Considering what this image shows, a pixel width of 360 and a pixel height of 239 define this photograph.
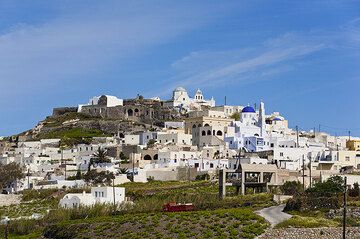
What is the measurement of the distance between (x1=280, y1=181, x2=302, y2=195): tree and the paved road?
7184mm

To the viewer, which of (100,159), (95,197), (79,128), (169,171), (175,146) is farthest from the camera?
(79,128)

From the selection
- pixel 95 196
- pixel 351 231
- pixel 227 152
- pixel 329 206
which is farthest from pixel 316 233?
pixel 227 152

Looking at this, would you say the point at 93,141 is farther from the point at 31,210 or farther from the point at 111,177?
the point at 31,210

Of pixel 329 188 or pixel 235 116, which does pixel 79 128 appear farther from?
pixel 329 188

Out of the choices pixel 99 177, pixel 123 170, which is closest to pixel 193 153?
pixel 123 170

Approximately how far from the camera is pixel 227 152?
294ft

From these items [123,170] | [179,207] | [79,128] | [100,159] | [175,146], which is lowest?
[179,207]

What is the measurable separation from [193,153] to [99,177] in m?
11.9

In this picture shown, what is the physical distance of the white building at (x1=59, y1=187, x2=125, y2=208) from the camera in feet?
217

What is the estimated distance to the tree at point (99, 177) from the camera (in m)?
80.6

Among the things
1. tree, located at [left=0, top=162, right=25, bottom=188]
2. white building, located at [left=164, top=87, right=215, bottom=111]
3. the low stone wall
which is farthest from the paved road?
white building, located at [left=164, top=87, right=215, bottom=111]

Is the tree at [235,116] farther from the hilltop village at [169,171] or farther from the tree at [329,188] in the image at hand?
the tree at [329,188]

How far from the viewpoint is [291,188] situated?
5931 cm

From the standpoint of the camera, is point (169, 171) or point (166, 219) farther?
point (169, 171)
